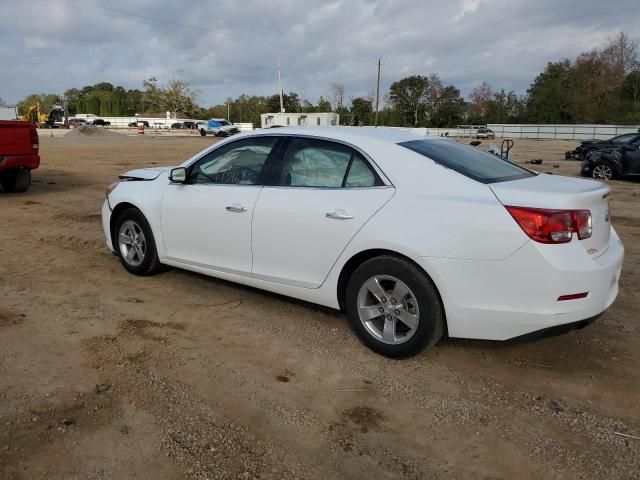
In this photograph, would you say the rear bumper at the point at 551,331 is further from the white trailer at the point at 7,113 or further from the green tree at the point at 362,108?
→ the green tree at the point at 362,108

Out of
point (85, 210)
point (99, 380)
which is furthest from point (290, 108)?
point (99, 380)

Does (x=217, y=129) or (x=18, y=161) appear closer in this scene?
(x=18, y=161)

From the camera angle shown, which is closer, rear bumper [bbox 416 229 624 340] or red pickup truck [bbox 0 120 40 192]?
rear bumper [bbox 416 229 624 340]

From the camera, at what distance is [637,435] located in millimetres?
2867

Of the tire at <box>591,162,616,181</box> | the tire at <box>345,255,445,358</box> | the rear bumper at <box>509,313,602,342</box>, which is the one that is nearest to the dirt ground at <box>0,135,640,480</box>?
the tire at <box>345,255,445,358</box>

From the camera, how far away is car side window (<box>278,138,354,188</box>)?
3.96 meters

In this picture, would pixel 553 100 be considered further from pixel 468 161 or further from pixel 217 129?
pixel 468 161

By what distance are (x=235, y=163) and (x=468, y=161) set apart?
197cm

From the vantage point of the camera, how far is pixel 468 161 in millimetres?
3908

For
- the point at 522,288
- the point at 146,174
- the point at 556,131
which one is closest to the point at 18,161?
the point at 146,174

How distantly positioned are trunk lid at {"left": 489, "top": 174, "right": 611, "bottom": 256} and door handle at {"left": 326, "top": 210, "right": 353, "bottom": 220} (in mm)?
964

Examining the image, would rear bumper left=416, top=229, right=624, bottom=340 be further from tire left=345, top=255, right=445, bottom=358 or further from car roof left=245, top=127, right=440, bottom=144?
car roof left=245, top=127, right=440, bottom=144

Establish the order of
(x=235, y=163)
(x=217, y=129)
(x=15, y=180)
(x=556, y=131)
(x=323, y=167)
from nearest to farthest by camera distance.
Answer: (x=323, y=167) → (x=235, y=163) → (x=15, y=180) → (x=217, y=129) → (x=556, y=131)

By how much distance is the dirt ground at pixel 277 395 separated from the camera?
2.63m
